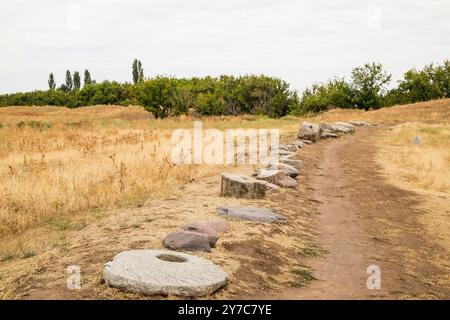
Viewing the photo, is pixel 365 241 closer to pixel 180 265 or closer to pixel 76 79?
pixel 180 265

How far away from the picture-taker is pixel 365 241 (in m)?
7.53

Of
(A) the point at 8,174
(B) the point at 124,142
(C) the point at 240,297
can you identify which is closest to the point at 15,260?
(C) the point at 240,297

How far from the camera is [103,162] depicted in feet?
42.5

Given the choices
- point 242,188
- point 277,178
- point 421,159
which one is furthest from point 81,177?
point 421,159

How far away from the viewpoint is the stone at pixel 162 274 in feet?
14.6

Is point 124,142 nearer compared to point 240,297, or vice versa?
point 240,297

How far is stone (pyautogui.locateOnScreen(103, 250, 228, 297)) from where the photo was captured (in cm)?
445

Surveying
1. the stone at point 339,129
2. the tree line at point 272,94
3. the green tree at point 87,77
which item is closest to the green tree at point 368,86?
the tree line at point 272,94

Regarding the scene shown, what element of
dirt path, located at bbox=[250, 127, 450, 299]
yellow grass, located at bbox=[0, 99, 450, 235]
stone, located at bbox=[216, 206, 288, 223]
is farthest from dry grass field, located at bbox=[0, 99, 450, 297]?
dirt path, located at bbox=[250, 127, 450, 299]

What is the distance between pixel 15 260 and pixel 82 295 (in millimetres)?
2096

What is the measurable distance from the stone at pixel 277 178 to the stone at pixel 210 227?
388cm

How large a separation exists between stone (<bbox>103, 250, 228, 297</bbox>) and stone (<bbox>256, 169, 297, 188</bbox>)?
5694 millimetres

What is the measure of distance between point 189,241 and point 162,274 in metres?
1.23
